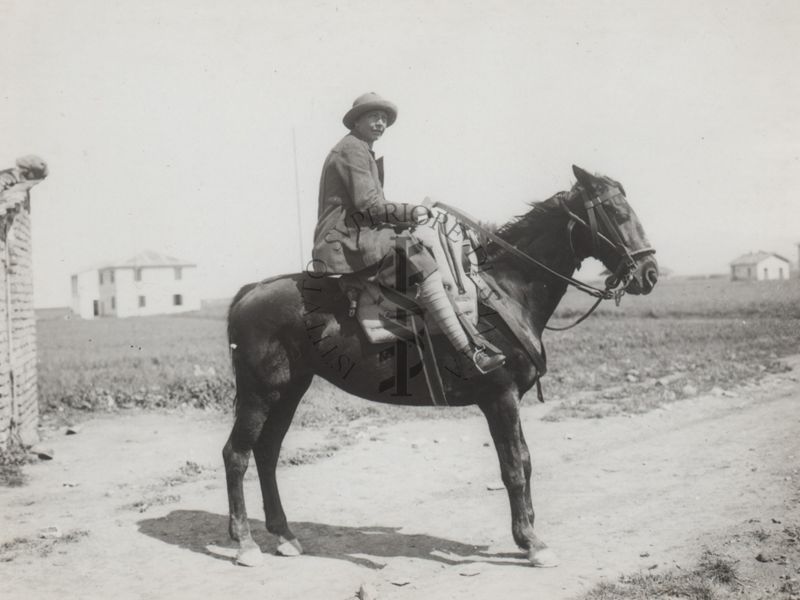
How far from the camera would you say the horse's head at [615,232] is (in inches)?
196

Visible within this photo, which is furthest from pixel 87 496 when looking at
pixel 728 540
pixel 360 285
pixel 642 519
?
pixel 728 540

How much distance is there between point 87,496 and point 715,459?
7129 millimetres

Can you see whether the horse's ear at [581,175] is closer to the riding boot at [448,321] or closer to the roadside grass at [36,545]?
the riding boot at [448,321]

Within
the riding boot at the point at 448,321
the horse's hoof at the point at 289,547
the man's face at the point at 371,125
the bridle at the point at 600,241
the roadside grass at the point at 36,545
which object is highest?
the man's face at the point at 371,125

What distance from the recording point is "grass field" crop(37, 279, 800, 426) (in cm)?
1192

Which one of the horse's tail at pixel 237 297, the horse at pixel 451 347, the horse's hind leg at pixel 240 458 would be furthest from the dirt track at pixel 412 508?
the horse's tail at pixel 237 297

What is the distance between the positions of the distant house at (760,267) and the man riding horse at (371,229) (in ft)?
55.6

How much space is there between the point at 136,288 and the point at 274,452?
4996 centimetres

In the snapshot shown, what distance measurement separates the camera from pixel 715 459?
7582mm

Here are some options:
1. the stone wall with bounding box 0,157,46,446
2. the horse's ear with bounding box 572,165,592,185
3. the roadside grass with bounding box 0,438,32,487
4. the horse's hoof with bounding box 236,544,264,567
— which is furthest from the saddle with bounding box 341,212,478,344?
the stone wall with bounding box 0,157,46,446

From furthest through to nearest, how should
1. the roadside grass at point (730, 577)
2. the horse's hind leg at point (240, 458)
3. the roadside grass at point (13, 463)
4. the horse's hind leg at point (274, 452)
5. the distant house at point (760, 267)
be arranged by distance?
the distant house at point (760, 267), the roadside grass at point (13, 463), the horse's hind leg at point (274, 452), the horse's hind leg at point (240, 458), the roadside grass at point (730, 577)

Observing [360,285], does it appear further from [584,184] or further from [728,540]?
[728,540]

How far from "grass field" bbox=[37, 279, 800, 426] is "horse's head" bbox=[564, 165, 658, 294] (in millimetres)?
5794

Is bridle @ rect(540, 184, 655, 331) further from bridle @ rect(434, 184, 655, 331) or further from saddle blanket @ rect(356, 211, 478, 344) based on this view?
saddle blanket @ rect(356, 211, 478, 344)
